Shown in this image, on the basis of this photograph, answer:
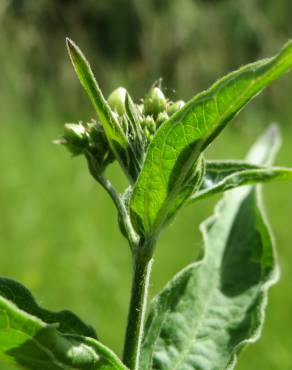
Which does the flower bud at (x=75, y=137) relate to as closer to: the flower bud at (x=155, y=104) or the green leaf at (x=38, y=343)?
the flower bud at (x=155, y=104)

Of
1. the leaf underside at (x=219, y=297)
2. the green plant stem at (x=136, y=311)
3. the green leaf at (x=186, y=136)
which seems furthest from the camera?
the leaf underside at (x=219, y=297)

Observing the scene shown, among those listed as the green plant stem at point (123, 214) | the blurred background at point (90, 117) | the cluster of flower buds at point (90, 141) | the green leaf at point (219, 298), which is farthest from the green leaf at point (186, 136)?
the blurred background at point (90, 117)

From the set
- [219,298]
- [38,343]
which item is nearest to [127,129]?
[38,343]

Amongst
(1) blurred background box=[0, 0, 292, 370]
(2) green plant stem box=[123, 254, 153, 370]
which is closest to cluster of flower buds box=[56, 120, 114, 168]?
(2) green plant stem box=[123, 254, 153, 370]

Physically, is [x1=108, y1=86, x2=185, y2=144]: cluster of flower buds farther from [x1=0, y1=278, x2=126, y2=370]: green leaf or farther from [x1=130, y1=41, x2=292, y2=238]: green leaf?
[x1=0, y1=278, x2=126, y2=370]: green leaf

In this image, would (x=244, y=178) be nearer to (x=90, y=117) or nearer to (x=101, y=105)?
(x=101, y=105)

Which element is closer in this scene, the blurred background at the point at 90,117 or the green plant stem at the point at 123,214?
the green plant stem at the point at 123,214

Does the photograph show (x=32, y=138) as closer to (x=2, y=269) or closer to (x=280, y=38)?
(x=2, y=269)
